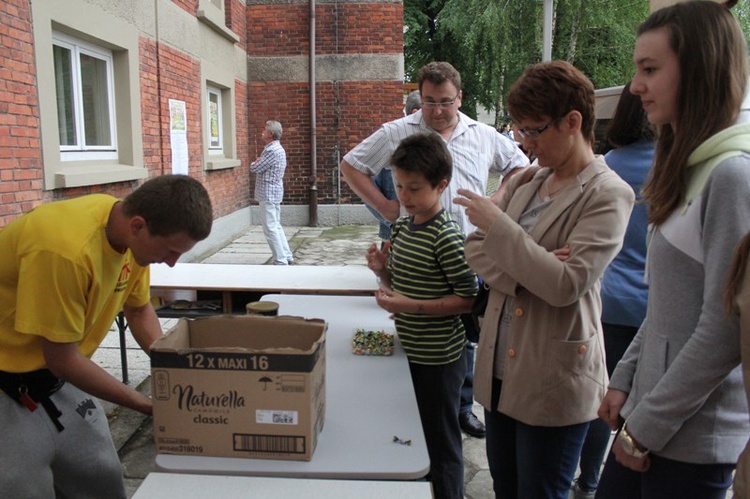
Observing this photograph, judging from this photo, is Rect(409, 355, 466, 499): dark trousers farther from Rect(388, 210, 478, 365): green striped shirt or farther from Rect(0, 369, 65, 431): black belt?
Rect(0, 369, 65, 431): black belt

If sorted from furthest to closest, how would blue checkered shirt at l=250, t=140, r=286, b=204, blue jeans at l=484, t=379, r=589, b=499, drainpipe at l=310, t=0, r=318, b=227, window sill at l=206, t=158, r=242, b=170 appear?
drainpipe at l=310, t=0, r=318, b=227 → window sill at l=206, t=158, r=242, b=170 → blue checkered shirt at l=250, t=140, r=286, b=204 → blue jeans at l=484, t=379, r=589, b=499

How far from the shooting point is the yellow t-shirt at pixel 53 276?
1455mm

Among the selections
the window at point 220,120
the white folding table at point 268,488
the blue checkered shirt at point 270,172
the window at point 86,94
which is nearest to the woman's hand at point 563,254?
the white folding table at point 268,488

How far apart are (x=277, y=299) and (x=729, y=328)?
2.22 meters

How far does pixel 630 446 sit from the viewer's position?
1.34 m

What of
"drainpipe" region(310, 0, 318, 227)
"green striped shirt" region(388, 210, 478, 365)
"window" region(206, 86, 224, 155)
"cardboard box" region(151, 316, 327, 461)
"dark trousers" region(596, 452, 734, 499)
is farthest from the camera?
"drainpipe" region(310, 0, 318, 227)

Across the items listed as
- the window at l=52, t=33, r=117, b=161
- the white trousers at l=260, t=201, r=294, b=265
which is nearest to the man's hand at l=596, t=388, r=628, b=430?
the window at l=52, t=33, r=117, b=161

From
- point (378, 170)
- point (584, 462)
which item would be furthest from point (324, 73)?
point (584, 462)

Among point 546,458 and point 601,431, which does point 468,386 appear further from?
point 546,458

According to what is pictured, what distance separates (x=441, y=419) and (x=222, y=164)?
8.22 meters

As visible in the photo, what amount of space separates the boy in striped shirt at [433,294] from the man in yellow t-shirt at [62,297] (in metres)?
0.83

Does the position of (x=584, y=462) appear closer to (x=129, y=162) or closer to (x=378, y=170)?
(x=378, y=170)

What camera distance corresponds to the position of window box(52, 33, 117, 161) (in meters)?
5.52

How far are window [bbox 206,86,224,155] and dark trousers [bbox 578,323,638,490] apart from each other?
848 cm
